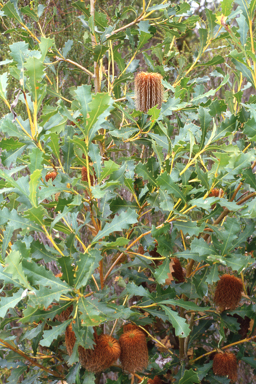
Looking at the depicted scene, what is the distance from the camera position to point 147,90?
3.01 feet

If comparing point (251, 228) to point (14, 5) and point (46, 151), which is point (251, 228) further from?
point (14, 5)

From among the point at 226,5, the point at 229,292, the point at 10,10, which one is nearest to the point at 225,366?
the point at 229,292

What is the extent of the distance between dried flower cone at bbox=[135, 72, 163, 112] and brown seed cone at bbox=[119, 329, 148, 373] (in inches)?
23.8

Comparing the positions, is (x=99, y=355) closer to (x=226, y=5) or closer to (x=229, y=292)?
(x=229, y=292)

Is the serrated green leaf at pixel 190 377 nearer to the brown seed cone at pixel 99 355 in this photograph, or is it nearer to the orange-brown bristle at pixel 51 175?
the brown seed cone at pixel 99 355

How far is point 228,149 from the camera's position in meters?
0.80

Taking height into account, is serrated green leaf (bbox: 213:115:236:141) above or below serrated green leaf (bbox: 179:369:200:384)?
above

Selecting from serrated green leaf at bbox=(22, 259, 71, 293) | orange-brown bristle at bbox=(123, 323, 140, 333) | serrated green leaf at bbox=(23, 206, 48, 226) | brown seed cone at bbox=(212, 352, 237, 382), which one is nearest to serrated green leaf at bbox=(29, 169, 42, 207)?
serrated green leaf at bbox=(23, 206, 48, 226)

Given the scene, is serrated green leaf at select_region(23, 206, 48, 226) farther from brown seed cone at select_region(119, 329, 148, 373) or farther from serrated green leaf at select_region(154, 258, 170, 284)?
brown seed cone at select_region(119, 329, 148, 373)

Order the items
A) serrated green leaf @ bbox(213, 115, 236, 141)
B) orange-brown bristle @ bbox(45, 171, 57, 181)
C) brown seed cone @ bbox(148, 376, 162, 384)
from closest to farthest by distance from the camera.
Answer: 1. serrated green leaf @ bbox(213, 115, 236, 141)
2. orange-brown bristle @ bbox(45, 171, 57, 181)
3. brown seed cone @ bbox(148, 376, 162, 384)

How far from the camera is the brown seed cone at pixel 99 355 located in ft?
2.63

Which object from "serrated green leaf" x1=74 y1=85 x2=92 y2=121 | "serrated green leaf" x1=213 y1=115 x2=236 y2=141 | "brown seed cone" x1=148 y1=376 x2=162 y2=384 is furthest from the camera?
"brown seed cone" x1=148 y1=376 x2=162 y2=384

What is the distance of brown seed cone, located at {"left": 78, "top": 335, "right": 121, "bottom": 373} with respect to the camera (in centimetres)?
80

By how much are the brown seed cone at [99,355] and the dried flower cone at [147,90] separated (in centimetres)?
61
